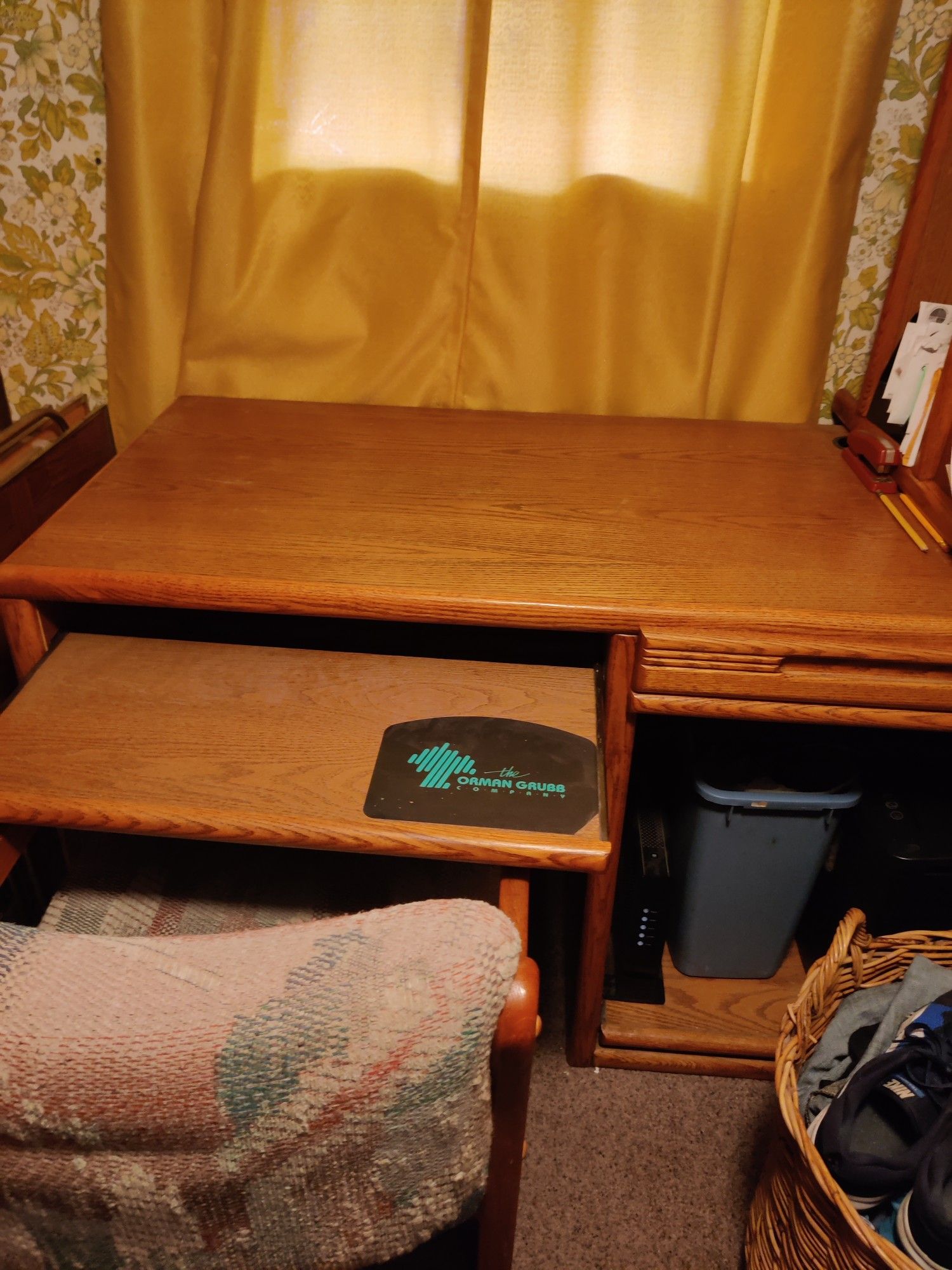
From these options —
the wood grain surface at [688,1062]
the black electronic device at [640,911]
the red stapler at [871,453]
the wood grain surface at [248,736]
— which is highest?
the red stapler at [871,453]

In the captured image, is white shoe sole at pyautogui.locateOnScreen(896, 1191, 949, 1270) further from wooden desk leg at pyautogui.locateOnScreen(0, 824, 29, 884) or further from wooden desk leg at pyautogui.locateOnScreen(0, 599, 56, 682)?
wooden desk leg at pyautogui.locateOnScreen(0, 599, 56, 682)

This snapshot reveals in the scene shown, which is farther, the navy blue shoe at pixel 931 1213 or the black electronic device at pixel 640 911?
the black electronic device at pixel 640 911

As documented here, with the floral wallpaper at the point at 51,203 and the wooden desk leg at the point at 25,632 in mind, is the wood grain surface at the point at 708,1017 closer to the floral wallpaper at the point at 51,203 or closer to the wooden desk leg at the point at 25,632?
the wooden desk leg at the point at 25,632

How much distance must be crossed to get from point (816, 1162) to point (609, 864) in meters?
0.33

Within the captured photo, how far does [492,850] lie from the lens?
738 mm

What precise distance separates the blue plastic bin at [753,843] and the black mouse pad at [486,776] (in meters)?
0.36

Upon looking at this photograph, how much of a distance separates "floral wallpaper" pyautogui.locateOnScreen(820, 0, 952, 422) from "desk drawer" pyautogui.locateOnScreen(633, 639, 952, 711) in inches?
24.7

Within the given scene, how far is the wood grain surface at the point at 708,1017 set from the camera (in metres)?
1.24

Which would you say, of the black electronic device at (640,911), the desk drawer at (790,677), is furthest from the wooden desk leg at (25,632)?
the black electronic device at (640,911)

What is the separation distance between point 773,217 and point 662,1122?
4.10 feet

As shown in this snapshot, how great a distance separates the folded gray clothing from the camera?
1.03m

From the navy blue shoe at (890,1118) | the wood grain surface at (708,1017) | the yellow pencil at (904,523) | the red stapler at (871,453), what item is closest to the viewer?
the navy blue shoe at (890,1118)

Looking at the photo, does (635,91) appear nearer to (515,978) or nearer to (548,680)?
(548,680)

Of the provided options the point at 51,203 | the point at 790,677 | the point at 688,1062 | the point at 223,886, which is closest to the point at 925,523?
the point at 790,677
